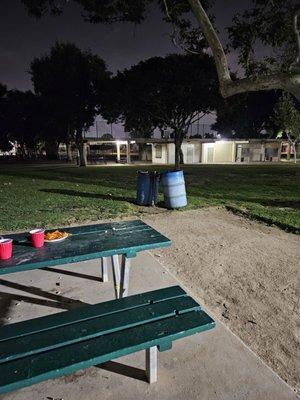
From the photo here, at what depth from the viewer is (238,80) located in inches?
285

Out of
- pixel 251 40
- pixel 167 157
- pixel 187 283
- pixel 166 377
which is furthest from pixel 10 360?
pixel 167 157

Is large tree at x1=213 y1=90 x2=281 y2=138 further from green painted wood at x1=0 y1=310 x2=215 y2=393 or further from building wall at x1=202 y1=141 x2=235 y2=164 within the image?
green painted wood at x1=0 y1=310 x2=215 y2=393

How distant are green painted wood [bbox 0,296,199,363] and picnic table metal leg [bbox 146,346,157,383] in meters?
0.29

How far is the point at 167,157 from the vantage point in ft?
129

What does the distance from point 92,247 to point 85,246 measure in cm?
8

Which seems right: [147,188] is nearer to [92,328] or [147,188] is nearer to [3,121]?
[92,328]

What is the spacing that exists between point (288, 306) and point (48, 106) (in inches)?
1318

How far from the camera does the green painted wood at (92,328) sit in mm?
1814

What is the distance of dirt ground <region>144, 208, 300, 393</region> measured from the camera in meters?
2.79

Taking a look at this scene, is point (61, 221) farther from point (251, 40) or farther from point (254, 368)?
point (251, 40)

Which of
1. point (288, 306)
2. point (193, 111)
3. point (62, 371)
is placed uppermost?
point (193, 111)

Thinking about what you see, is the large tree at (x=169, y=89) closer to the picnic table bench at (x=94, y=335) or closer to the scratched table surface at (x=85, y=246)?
the scratched table surface at (x=85, y=246)

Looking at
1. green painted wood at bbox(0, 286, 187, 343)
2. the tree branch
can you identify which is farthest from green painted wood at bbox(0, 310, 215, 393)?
the tree branch

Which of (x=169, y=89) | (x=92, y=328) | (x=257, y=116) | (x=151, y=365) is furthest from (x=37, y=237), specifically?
(x=257, y=116)
